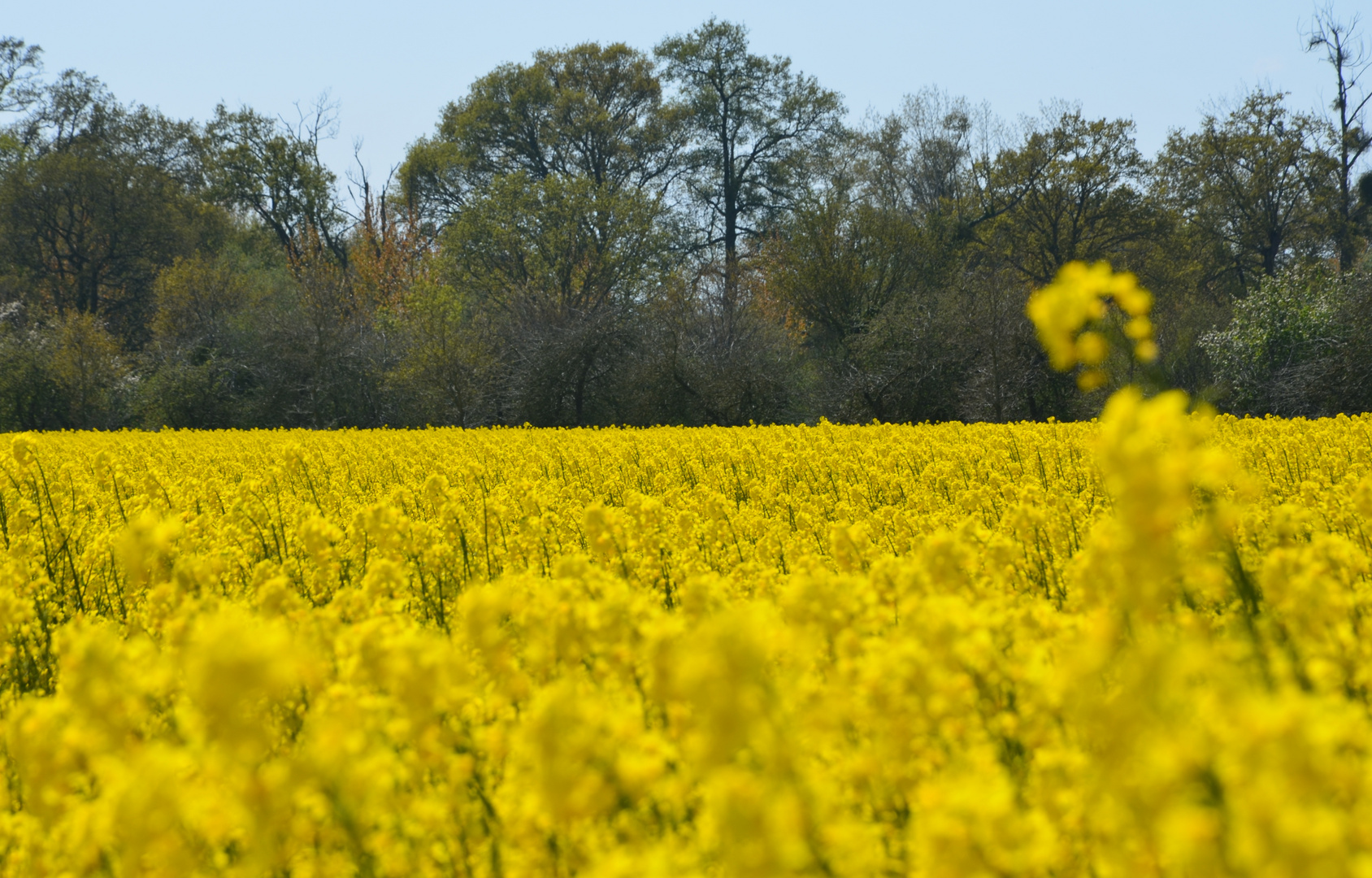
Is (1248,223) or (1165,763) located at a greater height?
(1248,223)

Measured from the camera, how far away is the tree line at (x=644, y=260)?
26859mm

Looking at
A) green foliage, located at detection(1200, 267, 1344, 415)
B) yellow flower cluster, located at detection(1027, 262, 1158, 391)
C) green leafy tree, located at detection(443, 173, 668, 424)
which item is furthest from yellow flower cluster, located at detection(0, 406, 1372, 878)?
green leafy tree, located at detection(443, 173, 668, 424)

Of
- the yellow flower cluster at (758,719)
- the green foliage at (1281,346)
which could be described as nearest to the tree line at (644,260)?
the green foliage at (1281,346)

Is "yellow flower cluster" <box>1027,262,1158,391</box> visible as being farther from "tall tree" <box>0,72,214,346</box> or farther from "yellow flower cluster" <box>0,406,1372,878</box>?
"tall tree" <box>0,72,214,346</box>

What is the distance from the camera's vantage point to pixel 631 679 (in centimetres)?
280

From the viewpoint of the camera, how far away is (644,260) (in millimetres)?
36938

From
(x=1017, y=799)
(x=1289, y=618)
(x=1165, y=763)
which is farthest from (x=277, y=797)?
(x=1289, y=618)

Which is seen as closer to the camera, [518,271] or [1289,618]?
[1289,618]

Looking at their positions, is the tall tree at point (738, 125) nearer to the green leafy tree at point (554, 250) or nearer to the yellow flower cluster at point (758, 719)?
the green leafy tree at point (554, 250)

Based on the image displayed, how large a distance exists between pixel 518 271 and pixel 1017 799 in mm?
36420

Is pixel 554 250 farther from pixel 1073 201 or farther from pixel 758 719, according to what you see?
pixel 758 719

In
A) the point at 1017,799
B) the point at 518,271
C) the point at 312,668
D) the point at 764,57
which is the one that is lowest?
the point at 1017,799

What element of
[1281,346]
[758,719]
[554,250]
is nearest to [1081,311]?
[758,719]

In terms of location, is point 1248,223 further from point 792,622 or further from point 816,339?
point 792,622
